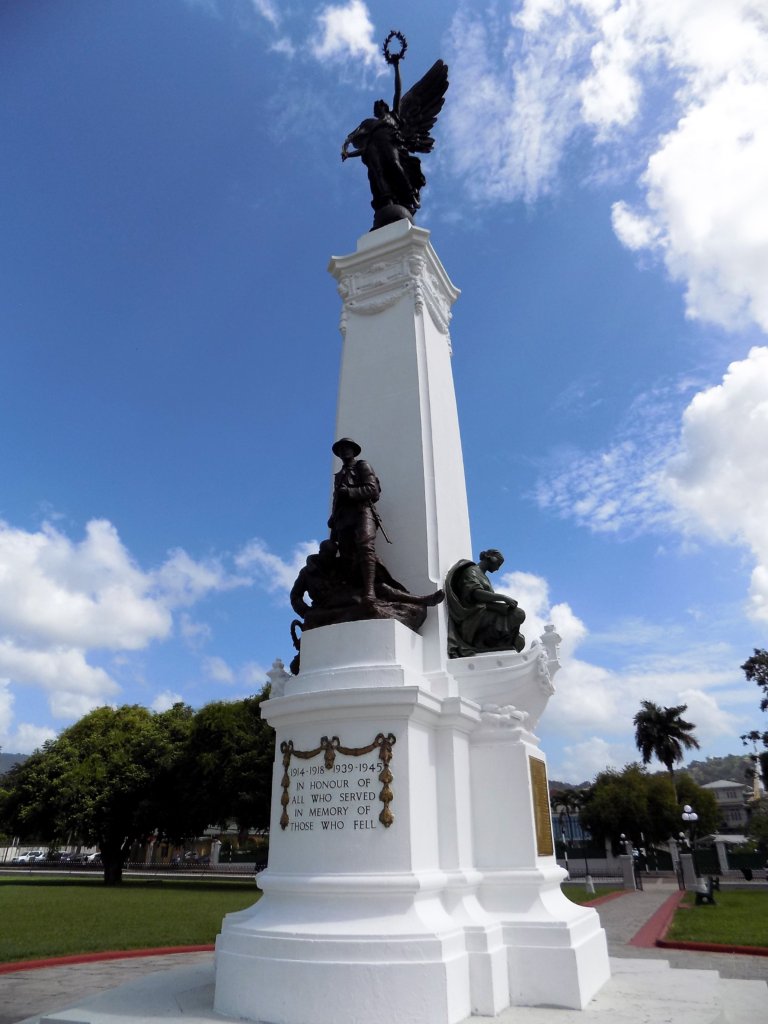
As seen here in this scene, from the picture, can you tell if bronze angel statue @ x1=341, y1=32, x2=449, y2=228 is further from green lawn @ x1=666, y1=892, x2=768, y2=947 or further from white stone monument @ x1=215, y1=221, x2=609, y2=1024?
green lawn @ x1=666, y1=892, x2=768, y2=947

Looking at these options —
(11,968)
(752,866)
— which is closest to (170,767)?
(11,968)

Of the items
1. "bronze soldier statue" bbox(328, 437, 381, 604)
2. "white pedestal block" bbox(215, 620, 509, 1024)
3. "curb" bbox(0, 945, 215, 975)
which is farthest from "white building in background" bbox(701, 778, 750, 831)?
"white pedestal block" bbox(215, 620, 509, 1024)

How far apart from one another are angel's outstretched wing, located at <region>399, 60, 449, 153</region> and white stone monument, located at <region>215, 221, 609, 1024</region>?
7.21m

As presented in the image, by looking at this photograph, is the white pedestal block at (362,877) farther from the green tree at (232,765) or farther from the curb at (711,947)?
the green tree at (232,765)

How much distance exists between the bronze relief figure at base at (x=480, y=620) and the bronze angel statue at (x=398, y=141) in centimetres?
631

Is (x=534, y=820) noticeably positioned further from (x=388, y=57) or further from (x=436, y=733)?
(x=388, y=57)

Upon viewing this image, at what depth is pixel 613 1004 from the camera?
6.18 m

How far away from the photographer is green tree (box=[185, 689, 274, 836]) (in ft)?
103

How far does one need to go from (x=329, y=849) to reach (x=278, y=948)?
860mm

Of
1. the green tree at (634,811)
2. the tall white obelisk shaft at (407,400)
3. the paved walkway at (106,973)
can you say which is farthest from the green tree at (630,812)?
the tall white obelisk shaft at (407,400)

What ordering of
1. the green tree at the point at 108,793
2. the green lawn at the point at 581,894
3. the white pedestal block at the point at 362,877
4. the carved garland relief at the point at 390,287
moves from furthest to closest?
the green tree at the point at 108,793 → the green lawn at the point at 581,894 → the carved garland relief at the point at 390,287 → the white pedestal block at the point at 362,877

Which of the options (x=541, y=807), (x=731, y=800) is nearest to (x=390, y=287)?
(x=541, y=807)

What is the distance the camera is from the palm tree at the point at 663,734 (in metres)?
64.2

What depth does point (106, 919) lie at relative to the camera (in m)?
17.0
